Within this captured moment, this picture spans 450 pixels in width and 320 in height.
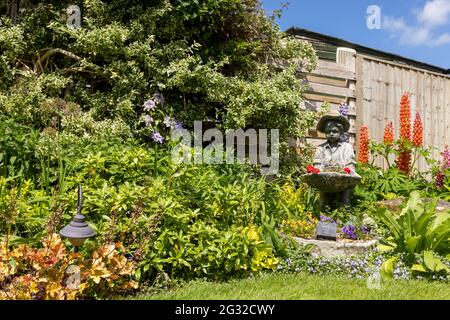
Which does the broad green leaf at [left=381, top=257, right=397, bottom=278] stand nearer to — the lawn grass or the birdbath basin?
the lawn grass

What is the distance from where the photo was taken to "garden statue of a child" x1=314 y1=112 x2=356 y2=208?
195 inches

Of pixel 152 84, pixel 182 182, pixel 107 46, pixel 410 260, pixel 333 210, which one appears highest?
pixel 107 46

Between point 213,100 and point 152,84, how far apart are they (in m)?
0.82

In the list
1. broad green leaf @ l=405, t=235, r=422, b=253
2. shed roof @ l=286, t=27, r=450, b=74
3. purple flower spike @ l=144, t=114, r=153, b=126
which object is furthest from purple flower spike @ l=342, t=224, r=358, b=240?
shed roof @ l=286, t=27, r=450, b=74

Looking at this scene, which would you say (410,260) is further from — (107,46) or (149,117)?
(107,46)

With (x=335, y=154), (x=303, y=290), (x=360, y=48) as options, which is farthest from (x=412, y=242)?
(x=360, y=48)

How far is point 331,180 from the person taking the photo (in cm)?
460

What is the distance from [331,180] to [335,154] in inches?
21.6

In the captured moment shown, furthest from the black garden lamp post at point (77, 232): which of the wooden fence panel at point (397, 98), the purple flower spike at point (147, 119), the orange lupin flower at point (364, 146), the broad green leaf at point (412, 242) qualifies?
the wooden fence panel at point (397, 98)

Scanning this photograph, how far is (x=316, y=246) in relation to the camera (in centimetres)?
405

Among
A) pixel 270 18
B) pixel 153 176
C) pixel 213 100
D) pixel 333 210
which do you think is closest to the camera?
pixel 153 176

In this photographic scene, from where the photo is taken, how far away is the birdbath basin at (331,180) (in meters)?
4.58

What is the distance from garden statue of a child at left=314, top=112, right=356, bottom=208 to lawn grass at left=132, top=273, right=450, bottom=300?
1.57 meters
